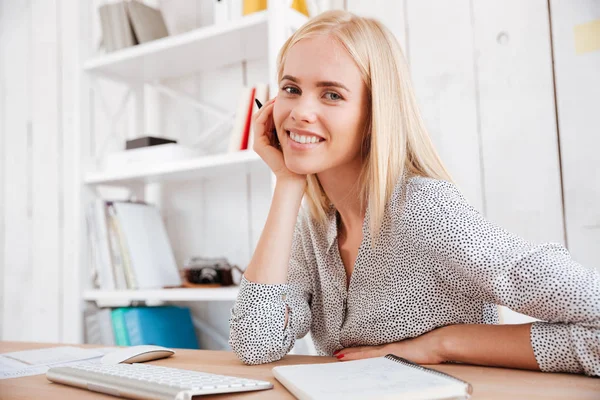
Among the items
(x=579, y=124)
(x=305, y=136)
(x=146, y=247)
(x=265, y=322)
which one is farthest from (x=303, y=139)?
(x=146, y=247)

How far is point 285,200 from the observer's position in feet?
3.58

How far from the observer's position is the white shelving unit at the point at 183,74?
1.65 m

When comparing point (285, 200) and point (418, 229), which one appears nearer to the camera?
point (418, 229)

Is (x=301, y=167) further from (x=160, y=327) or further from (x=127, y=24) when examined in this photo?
(x=127, y=24)

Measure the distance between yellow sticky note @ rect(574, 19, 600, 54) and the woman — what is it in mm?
598

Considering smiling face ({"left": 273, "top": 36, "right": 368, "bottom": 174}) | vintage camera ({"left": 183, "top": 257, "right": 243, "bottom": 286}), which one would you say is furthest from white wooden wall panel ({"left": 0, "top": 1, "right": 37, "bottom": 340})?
smiling face ({"left": 273, "top": 36, "right": 368, "bottom": 174})

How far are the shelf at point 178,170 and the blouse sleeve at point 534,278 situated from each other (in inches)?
32.6

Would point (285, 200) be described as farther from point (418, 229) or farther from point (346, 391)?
point (346, 391)

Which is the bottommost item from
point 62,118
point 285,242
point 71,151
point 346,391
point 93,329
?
point 93,329

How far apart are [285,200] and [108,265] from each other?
1023 millimetres

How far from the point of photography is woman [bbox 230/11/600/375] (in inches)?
34.9

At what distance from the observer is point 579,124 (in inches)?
55.7

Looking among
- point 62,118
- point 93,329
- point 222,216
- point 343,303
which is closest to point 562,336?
point 343,303

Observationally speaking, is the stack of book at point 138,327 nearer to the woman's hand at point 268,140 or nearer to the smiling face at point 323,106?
the woman's hand at point 268,140
